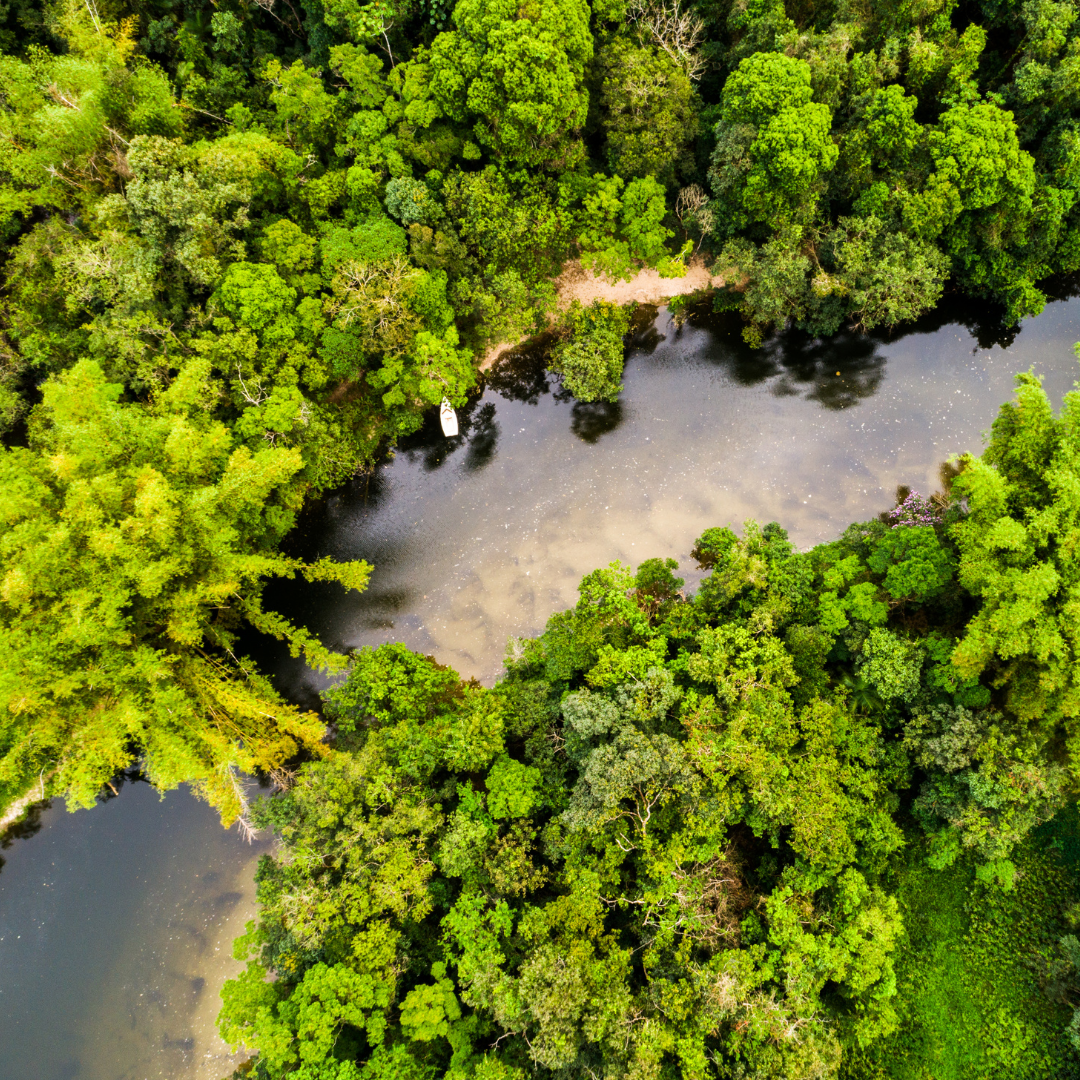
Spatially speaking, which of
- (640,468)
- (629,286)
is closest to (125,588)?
(640,468)

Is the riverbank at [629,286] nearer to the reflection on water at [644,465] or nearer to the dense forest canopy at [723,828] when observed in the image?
the reflection on water at [644,465]

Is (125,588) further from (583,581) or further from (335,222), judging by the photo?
(335,222)

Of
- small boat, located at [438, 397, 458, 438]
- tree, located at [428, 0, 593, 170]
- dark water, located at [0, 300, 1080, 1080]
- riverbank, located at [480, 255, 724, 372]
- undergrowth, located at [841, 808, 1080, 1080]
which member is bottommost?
undergrowth, located at [841, 808, 1080, 1080]

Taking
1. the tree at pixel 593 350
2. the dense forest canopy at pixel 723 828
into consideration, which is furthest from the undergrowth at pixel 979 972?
the tree at pixel 593 350

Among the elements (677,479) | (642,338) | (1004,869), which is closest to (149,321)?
(642,338)

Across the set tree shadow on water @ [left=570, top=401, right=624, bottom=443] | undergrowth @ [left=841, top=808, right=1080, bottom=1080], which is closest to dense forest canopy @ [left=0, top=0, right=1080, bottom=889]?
tree shadow on water @ [left=570, top=401, right=624, bottom=443]

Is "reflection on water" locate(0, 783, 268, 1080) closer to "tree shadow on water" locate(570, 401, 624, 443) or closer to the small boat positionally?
the small boat
